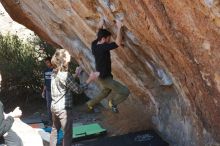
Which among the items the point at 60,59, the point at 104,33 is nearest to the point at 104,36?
the point at 104,33

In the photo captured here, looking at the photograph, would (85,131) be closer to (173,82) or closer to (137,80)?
(137,80)

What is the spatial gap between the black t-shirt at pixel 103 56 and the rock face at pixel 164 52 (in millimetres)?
362

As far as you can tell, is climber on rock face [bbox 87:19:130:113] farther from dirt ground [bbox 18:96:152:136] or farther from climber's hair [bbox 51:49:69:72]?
dirt ground [bbox 18:96:152:136]

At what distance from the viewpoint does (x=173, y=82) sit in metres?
6.69

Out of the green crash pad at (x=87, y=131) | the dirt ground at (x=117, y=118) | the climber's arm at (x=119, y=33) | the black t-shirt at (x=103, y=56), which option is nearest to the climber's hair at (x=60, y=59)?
the black t-shirt at (x=103, y=56)

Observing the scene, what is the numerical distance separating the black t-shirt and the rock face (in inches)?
14.3

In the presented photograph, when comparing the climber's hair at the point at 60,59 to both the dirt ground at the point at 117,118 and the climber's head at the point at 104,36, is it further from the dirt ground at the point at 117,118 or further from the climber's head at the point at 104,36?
the dirt ground at the point at 117,118

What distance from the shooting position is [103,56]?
6.35m

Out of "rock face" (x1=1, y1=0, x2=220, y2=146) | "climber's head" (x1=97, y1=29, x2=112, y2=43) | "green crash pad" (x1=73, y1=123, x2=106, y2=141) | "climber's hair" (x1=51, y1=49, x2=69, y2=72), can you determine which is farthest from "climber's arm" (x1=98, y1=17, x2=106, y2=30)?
"green crash pad" (x1=73, y1=123, x2=106, y2=141)

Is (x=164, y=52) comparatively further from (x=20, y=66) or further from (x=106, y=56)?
(x=20, y=66)

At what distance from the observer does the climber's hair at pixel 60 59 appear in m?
5.86

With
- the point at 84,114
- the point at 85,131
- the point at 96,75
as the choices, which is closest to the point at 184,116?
the point at 96,75

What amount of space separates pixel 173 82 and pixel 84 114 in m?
4.87

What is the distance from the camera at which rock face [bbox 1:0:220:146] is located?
15.9ft
